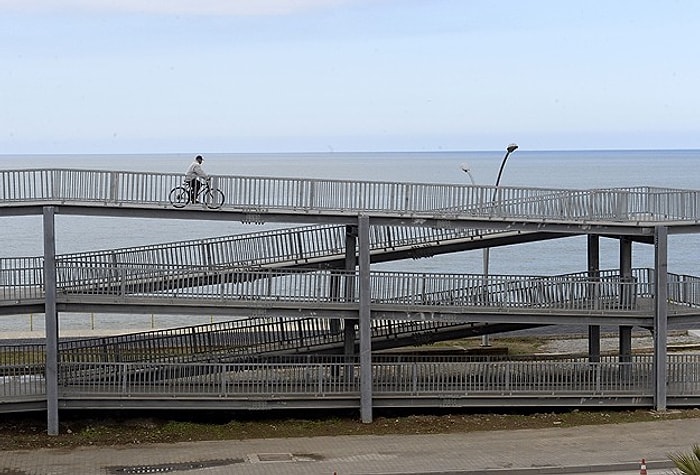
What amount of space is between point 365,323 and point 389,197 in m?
3.33

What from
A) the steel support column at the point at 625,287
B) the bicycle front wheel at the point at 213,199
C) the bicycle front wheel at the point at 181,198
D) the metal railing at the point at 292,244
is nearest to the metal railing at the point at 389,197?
the bicycle front wheel at the point at 213,199

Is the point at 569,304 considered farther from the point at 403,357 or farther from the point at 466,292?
the point at 403,357

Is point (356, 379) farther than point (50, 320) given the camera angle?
Yes

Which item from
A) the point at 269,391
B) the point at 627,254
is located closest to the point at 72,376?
the point at 269,391

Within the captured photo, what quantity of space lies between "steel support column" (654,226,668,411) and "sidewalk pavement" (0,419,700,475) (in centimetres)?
202

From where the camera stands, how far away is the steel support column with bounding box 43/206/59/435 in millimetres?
29094

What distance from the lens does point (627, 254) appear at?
34000 millimetres

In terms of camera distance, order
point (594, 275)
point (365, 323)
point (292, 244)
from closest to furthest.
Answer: point (365, 323) < point (292, 244) < point (594, 275)

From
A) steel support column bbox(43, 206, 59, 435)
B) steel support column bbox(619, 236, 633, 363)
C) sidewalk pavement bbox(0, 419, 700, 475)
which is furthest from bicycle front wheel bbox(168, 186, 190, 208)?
steel support column bbox(619, 236, 633, 363)

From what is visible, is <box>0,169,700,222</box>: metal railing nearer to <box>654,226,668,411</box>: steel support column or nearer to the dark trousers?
the dark trousers

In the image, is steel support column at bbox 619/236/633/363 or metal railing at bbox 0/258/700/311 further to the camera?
steel support column at bbox 619/236/633/363

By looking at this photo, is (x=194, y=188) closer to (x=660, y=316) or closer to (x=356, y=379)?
(x=356, y=379)

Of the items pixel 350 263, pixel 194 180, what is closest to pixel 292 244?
pixel 350 263

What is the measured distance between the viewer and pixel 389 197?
31469 mm
